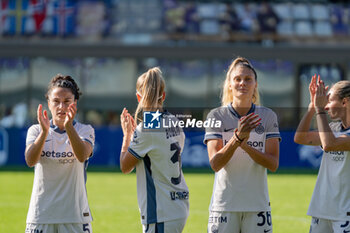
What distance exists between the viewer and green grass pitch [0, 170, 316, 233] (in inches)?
328

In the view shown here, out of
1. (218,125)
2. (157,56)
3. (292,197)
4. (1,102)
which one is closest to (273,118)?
(218,125)

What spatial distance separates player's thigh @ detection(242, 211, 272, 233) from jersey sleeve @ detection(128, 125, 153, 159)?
84cm

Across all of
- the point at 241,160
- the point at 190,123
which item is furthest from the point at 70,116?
the point at 241,160

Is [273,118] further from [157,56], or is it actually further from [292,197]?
[157,56]

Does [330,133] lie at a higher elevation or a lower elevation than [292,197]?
higher

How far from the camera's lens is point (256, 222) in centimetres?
403

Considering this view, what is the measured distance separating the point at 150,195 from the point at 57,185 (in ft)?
2.36

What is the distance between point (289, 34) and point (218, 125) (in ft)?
62.5

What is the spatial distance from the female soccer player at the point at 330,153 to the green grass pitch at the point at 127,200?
12.3 ft

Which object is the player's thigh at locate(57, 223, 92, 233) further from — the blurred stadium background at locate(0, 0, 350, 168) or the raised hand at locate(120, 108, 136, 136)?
the blurred stadium background at locate(0, 0, 350, 168)

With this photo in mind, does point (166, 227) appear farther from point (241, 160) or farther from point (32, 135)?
point (32, 135)

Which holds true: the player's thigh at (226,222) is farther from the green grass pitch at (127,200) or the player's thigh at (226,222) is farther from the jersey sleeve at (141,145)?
the green grass pitch at (127,200)

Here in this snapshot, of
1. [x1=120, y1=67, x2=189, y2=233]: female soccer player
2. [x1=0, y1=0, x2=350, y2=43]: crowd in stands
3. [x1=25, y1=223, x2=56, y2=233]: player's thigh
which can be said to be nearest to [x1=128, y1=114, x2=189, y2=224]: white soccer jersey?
[x1=120, y1=67, x2=189, y2=233]: female soccer player

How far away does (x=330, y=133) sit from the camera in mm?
4215
